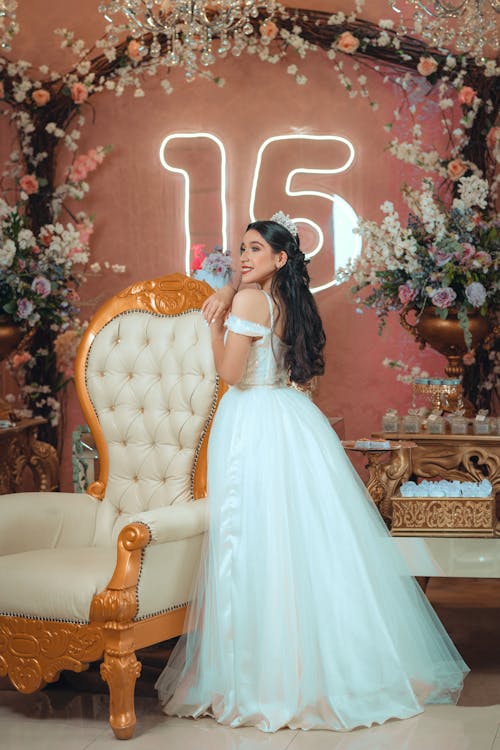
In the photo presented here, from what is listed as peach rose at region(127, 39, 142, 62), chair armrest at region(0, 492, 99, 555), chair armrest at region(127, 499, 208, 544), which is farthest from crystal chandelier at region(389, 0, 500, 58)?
chair armrest at region(0, 492, 99, 555)

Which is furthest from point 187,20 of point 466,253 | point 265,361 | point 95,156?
point 265,361

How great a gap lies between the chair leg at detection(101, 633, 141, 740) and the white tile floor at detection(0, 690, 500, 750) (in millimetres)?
47

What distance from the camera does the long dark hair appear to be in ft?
11.5

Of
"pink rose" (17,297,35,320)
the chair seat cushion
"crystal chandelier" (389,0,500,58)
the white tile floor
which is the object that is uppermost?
"crystal chandelier" (389,0,500,58)

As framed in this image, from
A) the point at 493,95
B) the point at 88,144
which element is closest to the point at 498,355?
the point at 493,95

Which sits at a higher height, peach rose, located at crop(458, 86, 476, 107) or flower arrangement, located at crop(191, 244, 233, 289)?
peach rose, located at crop(458, 86, 476, 107)

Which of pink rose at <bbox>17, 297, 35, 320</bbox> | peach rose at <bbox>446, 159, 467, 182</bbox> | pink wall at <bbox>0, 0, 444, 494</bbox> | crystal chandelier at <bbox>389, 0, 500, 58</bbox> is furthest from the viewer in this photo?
pink wall at <bbox>0, 0, 444, 494</bbox>

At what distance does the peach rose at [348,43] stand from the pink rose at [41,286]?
1952 millimetres

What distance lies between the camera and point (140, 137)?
555 centimetres

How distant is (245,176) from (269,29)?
0.74 metres

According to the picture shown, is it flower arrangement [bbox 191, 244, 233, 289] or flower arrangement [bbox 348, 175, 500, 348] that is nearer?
flower arrangement [bbox 348, 175, 500, 348]

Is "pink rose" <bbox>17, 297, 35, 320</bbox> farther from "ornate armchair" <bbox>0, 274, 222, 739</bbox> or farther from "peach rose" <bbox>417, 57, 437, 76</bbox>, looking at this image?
"peach rose" <bbox>417, 57, 437, 76</bbox>

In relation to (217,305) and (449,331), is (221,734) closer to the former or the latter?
(217,305)

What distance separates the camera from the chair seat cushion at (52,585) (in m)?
3.20
